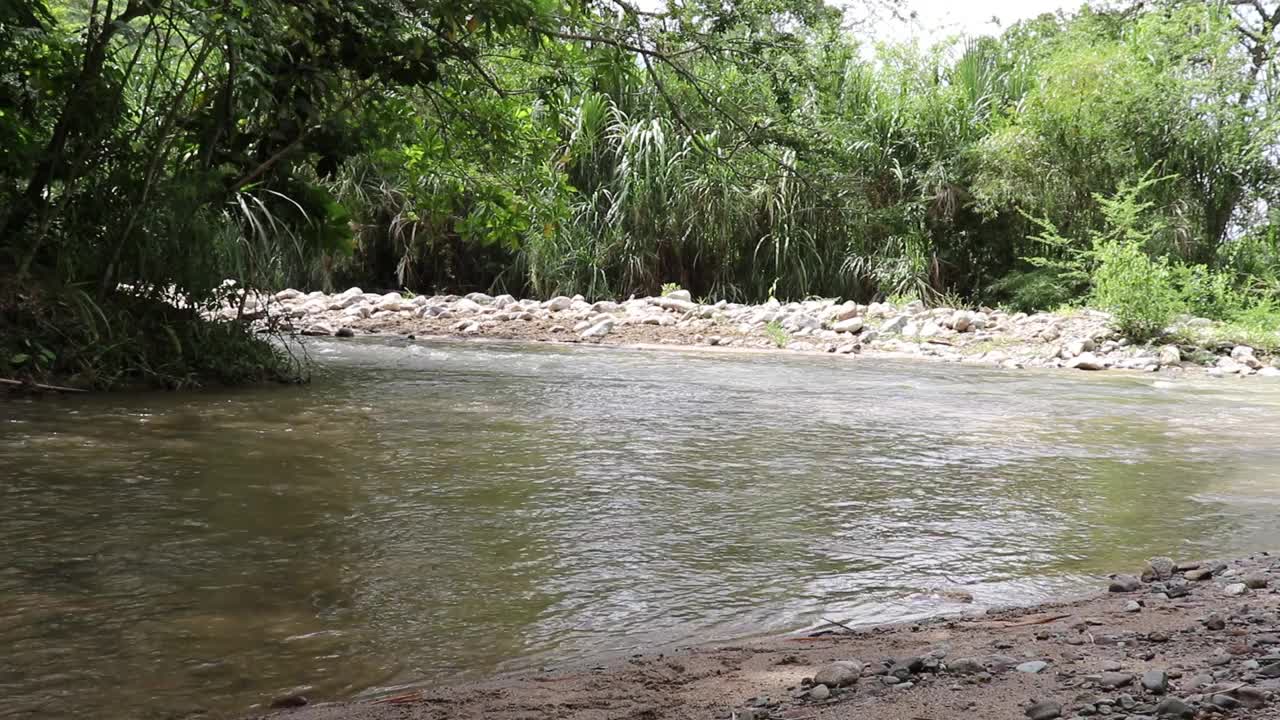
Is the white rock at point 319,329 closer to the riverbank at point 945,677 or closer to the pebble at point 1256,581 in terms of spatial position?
the riverbank at point 945,677

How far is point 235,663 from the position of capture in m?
2.38

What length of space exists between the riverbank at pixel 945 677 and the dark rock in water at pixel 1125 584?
215 millimetres

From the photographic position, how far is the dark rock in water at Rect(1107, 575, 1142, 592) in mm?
2988

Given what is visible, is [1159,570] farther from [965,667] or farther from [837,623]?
[965,667]

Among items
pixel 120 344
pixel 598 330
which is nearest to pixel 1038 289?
pixel 598 330

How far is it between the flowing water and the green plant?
4919mm

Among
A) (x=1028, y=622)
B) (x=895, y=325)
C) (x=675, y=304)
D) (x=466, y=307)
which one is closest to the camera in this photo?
(x=1028, y=622)

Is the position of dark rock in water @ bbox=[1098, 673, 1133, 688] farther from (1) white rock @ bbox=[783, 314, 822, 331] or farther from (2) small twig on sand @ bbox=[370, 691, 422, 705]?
(1) white rock @ bbox=[783, 314, 822, 331]

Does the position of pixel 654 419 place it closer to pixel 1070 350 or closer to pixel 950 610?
pixel 950 610

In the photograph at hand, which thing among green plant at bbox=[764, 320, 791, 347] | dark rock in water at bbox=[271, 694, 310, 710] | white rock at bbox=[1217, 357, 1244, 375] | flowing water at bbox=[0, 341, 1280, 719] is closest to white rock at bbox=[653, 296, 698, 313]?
green plant at bbox=[764, 320, 791, 347]

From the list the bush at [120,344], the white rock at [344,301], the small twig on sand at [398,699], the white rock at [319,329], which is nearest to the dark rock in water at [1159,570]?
the small twig on sand at [398,699]

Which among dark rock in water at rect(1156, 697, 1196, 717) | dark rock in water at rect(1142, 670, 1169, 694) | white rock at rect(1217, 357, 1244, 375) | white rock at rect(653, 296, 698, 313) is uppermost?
white rock at rect(653, 296, 698, 313)

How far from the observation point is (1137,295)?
11492 millimetres

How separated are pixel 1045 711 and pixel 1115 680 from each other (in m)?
0.24
